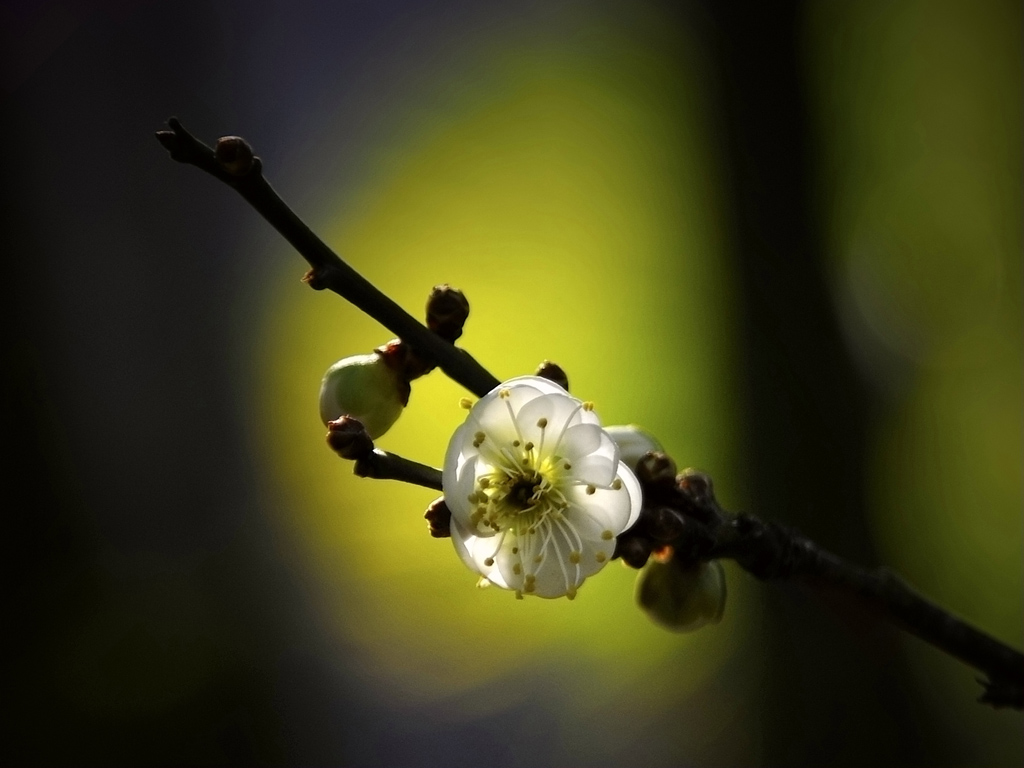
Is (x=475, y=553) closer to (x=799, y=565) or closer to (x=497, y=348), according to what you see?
(x=799, y=565)

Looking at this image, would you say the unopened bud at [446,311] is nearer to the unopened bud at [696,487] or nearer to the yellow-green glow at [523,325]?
the unopened bud at [696,487]

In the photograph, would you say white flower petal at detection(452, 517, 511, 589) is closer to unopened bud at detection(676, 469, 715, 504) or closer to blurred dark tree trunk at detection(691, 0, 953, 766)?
unopened bud at detection(676, 469, 715, 504)

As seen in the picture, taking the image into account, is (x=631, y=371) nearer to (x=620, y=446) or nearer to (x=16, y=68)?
(x=620, y=446)

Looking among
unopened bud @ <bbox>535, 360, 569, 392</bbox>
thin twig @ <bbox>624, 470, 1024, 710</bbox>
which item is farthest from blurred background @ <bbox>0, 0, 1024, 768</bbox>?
unopened bud @ <bbox>535, 360, 569, 392</bbox>

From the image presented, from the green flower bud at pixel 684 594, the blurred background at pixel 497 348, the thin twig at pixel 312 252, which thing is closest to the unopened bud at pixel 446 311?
the thin twig at pixel 312 252

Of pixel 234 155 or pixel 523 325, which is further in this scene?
pixel 523 325

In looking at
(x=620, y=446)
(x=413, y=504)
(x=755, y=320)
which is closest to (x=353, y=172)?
(x=413, y=504)

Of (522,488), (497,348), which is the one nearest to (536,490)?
(522,488)
